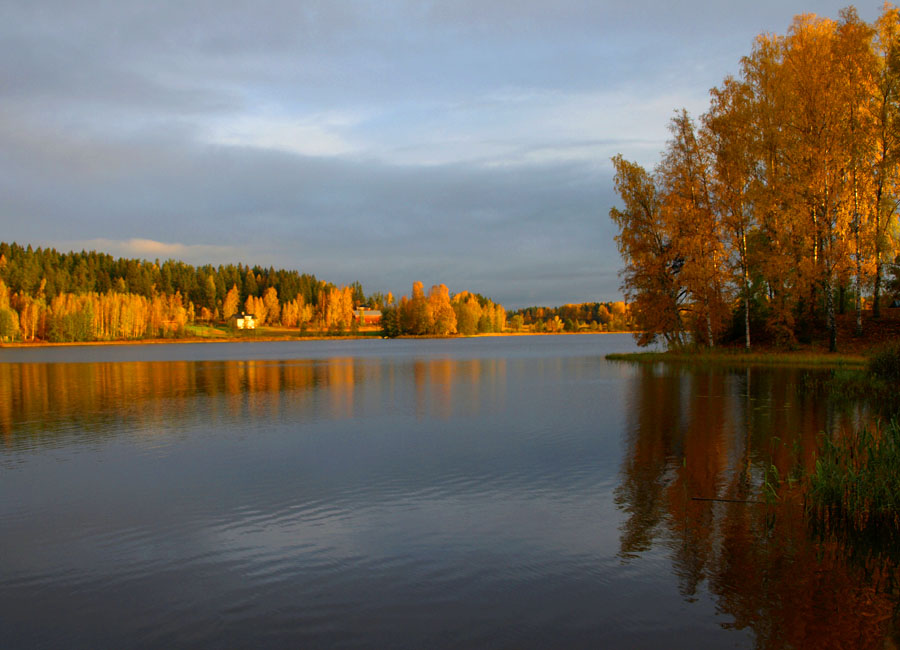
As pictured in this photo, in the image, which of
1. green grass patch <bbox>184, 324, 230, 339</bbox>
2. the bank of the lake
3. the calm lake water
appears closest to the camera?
the calm lake water

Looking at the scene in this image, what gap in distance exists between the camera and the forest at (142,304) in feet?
415

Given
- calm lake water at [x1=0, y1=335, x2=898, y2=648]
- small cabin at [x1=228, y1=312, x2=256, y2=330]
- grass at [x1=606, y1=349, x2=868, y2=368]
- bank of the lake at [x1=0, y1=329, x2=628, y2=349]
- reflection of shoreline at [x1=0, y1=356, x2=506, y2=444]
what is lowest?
calm lake water at [x1=0, y1=335, x2=898, y2=648]

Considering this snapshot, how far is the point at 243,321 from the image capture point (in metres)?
180

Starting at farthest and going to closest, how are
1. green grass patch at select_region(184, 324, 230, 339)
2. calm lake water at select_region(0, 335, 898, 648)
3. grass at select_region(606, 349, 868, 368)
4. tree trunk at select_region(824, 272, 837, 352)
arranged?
green grass patch at select_region(184, 324, 230, 339), tree trunk at select_region(824, 272, 837, 352), grass at select_region(606, 349, 868, 368), calm lake water at select_region(0, 335, 898, 648)

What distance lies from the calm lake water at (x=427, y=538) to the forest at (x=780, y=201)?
16593mm

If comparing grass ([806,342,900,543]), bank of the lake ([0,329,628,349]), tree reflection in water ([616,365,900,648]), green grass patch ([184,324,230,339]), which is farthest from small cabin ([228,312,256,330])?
grass ([806,342,900,543])

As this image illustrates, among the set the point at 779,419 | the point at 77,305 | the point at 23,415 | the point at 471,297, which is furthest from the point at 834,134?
the point at 471,297

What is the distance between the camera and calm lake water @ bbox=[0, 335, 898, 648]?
677 centimetres

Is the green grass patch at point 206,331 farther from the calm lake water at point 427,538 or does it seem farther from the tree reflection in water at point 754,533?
the tree reflection in water at point 754,533

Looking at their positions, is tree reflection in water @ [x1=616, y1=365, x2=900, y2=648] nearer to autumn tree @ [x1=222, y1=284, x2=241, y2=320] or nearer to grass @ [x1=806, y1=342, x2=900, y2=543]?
grass @ [x1=806, y1=342, x2=900, y2=543]

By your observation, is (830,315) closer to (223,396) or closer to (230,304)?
(223,396)

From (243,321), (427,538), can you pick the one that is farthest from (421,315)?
(427,538)

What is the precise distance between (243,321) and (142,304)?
128 feet

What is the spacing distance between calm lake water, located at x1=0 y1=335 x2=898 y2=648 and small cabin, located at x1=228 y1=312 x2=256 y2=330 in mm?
163184
